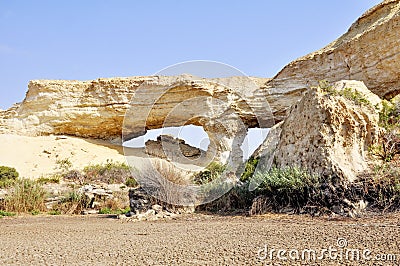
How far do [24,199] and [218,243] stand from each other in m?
6.67

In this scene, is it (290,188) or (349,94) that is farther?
(349,94)

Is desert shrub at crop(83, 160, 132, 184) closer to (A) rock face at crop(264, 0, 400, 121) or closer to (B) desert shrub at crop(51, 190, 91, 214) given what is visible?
(B) desert shrub at crop(51, 190, 91, 214)

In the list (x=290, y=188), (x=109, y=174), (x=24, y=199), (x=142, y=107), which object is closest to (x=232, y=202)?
(x=290, y=188)

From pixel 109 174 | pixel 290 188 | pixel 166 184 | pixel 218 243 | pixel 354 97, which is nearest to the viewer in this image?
pixel 218 243

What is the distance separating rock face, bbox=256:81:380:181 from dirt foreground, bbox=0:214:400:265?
1441 millimetres

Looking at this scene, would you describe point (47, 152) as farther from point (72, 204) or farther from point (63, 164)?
point (72, 204)

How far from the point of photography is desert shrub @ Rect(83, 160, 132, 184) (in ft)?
49.7

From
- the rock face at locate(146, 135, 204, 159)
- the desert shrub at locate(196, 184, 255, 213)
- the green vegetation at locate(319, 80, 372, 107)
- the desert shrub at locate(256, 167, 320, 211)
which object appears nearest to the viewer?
the desert shrub at locate(256, 167, 320, 211)

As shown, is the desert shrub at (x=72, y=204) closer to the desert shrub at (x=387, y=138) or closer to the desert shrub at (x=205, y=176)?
the desert shrub at (x=205, y=176)

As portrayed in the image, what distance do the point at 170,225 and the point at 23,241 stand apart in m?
2.10

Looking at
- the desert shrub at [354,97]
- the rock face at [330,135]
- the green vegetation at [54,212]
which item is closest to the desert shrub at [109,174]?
the green vegetation at [54,212]

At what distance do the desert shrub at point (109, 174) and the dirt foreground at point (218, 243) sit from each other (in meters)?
9.29

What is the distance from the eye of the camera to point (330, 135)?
22.5ft

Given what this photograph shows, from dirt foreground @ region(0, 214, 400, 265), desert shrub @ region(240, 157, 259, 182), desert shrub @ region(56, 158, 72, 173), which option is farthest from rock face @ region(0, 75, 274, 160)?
dirt foreground @ region(0, 214, 400, 265)
